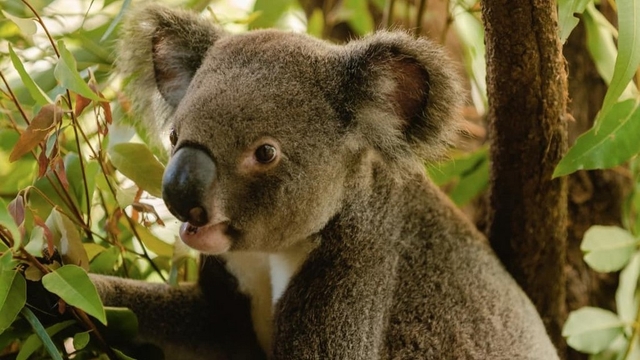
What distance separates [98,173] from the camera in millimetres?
2180

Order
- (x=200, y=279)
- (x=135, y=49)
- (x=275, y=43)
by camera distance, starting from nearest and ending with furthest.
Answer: (x=275, y=43) < (x=135, y=49) < (x=200, y=279)

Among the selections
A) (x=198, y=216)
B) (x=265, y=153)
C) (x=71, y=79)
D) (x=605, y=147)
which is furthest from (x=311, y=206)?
(x=605, y=147)

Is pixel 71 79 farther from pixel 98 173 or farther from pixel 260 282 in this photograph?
pixel 260 282

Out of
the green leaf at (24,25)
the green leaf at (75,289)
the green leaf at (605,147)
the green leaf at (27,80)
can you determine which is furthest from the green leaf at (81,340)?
the green leaf at (605,147)

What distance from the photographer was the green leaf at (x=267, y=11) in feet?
9.20

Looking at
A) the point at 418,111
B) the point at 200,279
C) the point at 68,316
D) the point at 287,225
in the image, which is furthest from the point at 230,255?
the point at 418,111

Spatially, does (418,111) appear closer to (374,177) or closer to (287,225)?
(374,177)

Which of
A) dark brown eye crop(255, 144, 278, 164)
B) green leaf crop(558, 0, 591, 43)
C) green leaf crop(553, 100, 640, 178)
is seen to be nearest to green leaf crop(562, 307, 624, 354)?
green leaf crop(553, 100, 640, 178)

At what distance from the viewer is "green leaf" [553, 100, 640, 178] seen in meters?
1.99

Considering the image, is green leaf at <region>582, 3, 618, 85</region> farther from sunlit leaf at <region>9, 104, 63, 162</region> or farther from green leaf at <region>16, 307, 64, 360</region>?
green leaf at <region>16, 307, 64, 360</region>

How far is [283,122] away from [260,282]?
68 cm

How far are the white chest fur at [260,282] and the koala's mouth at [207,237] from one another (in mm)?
358

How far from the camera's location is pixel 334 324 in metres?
2.04

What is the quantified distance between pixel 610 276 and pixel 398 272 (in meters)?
1.35
